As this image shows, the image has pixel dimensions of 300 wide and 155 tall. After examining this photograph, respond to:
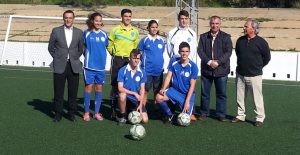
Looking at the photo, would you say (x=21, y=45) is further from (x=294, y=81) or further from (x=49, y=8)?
(x=49, y=8)

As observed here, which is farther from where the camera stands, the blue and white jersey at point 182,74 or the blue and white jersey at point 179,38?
the blue and white jersey at point 179,38

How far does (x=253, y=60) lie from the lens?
8.60 m

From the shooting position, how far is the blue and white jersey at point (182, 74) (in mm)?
8836

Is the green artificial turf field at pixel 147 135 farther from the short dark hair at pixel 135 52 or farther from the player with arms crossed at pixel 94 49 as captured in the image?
the short dark hair at pixel 135 52

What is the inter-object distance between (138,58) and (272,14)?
18.5 metres

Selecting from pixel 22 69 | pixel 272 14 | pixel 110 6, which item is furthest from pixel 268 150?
pixel 110 6

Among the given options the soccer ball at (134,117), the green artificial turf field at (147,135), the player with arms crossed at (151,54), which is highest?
the player with arms crossed at (151,54)

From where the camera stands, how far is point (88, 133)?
319 inches

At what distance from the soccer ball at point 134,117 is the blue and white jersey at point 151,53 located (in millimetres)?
834

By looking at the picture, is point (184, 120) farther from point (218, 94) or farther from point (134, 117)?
point (218, 94)

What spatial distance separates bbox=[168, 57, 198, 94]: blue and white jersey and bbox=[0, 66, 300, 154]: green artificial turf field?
0.62 metres

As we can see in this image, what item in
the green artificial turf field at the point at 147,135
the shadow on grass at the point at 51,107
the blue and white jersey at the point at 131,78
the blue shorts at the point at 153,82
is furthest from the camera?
the shadow on grass at the point at 51,107

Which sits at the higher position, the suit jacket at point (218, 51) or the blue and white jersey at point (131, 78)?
the suit jacket at point (218, 51)

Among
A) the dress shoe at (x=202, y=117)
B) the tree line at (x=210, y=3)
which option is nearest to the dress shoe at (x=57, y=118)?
the dress shoe at (x=202, y=117)
